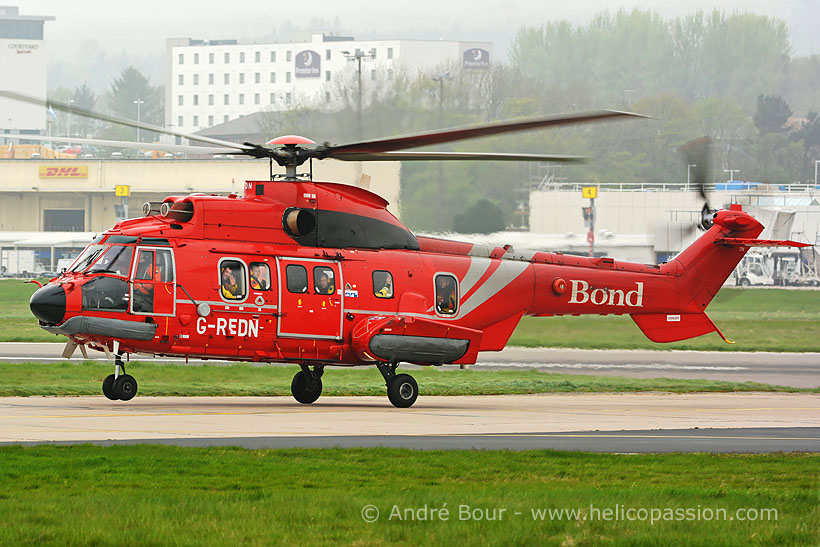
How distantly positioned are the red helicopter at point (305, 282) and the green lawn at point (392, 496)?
5.67m

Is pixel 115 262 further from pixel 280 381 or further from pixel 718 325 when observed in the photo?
pixel 718 325

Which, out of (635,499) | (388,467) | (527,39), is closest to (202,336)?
(388,467)

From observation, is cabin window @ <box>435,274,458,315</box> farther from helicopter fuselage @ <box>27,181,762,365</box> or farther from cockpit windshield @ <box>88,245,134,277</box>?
cockpit windshield @ <box>88,245,134,277</box>

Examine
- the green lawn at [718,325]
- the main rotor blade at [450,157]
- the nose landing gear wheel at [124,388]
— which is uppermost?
the main rotor blade at [450,157]

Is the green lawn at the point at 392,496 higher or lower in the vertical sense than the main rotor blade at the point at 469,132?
lower

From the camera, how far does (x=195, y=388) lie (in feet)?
76.1

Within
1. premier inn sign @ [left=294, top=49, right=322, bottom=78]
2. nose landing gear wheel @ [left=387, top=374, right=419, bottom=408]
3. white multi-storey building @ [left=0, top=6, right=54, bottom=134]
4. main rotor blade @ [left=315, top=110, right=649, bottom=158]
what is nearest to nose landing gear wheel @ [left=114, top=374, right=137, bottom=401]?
nose landing gear wheel @ [left=387, top=374, right=419, bottom=408]

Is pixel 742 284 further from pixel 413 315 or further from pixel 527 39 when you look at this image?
pixel 413 315

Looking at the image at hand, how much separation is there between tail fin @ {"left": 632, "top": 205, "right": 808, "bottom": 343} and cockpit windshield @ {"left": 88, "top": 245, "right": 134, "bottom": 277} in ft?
37.6

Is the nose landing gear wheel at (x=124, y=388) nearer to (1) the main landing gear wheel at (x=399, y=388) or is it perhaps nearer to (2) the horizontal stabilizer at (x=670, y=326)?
(1) the main landing gear wheel at (x=399, y=388)

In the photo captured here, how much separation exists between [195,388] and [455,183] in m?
19.6

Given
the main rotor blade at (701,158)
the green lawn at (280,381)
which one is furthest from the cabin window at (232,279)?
the main rotor blade at (701,158)

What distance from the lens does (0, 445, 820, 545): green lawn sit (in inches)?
334

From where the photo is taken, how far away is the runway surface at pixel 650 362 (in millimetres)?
30672
